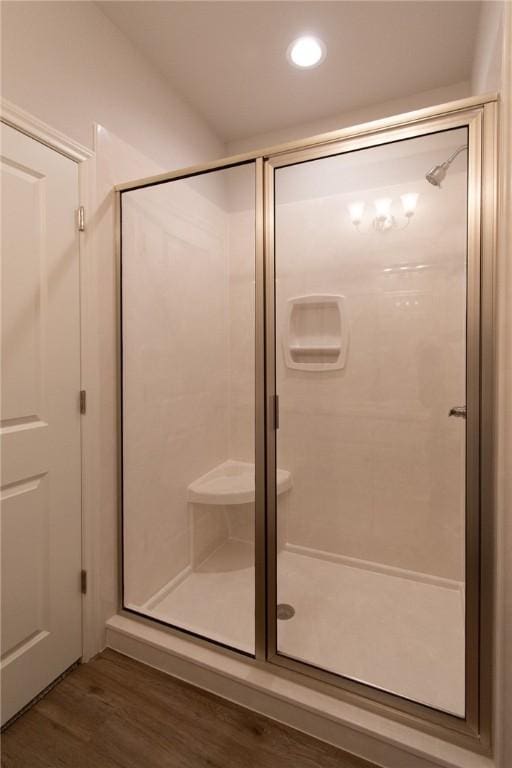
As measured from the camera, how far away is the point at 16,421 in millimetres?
1413

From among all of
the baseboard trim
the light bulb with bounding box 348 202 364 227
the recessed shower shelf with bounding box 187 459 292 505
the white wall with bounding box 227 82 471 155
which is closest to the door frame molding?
the baseboard trim

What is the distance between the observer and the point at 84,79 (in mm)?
1632

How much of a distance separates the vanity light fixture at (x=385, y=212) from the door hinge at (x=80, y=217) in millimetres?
1355

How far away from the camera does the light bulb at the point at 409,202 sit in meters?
2.04

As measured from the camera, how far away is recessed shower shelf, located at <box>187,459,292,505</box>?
2039 millimetres

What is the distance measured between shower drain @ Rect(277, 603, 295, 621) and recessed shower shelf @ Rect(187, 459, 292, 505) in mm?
468

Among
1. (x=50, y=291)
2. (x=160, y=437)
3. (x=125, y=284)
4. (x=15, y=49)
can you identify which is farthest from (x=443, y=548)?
(x=15, y=49)

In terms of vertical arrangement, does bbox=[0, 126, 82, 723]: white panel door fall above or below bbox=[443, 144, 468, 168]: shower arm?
below

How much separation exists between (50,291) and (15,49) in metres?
0.80

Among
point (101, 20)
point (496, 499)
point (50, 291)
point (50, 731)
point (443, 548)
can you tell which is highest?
point (101, 20)

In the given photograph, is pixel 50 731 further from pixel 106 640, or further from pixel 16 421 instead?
pixel 16 421

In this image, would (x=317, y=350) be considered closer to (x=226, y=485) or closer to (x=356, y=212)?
(x=356, y=212)

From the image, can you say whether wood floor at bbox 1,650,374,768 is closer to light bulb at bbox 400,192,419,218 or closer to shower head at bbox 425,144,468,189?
shower head at bbox 425,144,468,189

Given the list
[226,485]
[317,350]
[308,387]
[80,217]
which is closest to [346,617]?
[226,485]
